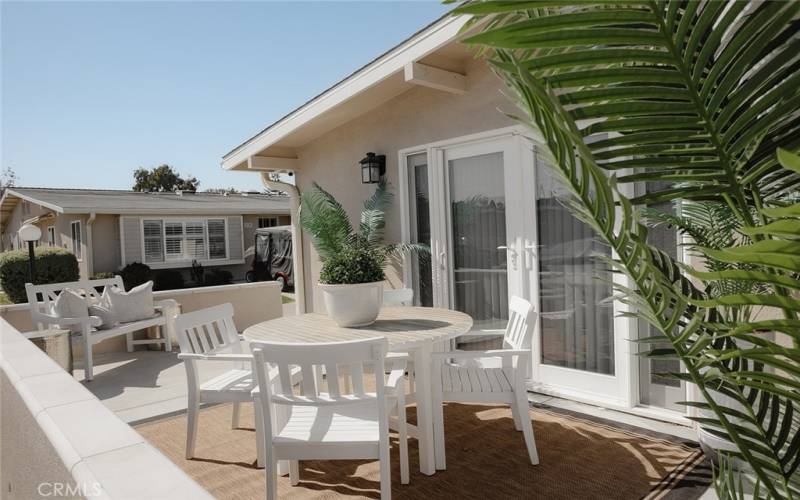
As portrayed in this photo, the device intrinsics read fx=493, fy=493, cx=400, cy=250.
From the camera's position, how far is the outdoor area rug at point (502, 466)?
2.76m

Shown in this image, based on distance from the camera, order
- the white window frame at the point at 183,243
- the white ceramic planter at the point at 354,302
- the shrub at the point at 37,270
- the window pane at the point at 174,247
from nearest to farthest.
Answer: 1. the white ceramic planter at the point at 354,302
2. the shrub at the point at 37,270
3. the white window frame at the point at 183,243
4. the window pane at the point at 174,247

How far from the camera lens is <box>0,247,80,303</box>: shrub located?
10.7 metres

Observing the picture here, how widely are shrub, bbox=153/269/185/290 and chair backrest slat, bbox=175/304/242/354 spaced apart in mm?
11534

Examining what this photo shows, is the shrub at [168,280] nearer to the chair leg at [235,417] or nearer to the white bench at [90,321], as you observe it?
the white bench at [90,321]

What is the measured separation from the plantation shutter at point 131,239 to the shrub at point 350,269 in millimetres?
12653

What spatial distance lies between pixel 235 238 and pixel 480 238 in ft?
42.4

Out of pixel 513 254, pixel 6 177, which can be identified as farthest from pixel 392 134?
pixel 6 177

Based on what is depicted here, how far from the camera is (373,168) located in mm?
5410

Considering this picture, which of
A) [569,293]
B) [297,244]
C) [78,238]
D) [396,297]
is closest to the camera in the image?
[569,293]

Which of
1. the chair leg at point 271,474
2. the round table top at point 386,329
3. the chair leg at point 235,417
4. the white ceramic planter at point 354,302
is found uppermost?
the white ceramic planter at point 354,302

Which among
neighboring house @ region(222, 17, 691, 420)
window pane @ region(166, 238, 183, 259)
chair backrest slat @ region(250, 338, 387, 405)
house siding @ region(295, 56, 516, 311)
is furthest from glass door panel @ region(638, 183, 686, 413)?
window pane @ region(166, 238, 183, 259)

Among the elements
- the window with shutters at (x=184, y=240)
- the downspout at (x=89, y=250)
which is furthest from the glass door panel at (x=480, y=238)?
the window with shutters at (x=184, y=240)

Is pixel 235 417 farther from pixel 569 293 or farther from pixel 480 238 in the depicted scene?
pixel 569 293

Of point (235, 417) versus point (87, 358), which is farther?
point (87, 358)
